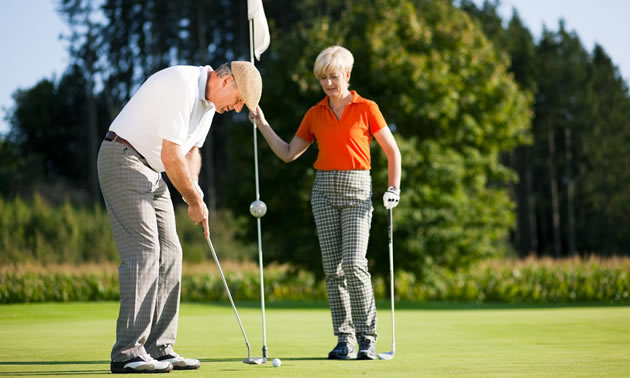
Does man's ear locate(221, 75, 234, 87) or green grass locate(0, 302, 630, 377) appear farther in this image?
man's ear locate(221, 75, 234, 87)

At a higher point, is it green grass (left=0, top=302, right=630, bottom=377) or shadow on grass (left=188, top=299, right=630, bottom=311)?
green grass (left=0, top=302, right=630, bottom=377)

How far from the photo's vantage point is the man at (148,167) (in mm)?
3729

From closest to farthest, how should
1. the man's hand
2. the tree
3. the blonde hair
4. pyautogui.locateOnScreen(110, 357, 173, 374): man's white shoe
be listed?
1. pyautogui.locateOnScreen(110, 357, 173, 374): man's white shoe
2. the man's hand
3. the blonde hair
4. the tree

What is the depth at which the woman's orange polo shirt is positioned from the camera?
15.3 feet

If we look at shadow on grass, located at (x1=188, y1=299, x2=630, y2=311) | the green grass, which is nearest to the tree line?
shadow on grass, located at (x1=188, y1=299, x2=630, y2=311)

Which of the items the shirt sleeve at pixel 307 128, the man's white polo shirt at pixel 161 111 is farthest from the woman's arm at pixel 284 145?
the man's white polo shirt at pixel 161 111

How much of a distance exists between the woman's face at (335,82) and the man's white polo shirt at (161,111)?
37.5 inches

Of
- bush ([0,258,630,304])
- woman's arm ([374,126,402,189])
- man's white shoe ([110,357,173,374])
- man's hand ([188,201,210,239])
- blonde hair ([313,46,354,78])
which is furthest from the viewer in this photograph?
bush ([0,258,630,304])

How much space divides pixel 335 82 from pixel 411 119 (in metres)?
10.4

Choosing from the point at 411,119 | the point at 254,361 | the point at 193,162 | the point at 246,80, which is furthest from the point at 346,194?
the point at 411,119

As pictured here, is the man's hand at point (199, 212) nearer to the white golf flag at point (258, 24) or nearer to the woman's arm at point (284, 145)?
the woman's arm at point (284, 145)

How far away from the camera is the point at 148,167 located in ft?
12.8

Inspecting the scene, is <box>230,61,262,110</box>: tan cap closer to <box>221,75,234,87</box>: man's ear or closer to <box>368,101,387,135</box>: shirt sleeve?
<box>221,75,234,87</box>: man's ear

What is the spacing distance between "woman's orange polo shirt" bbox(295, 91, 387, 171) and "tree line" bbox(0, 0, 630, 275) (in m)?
8.20
